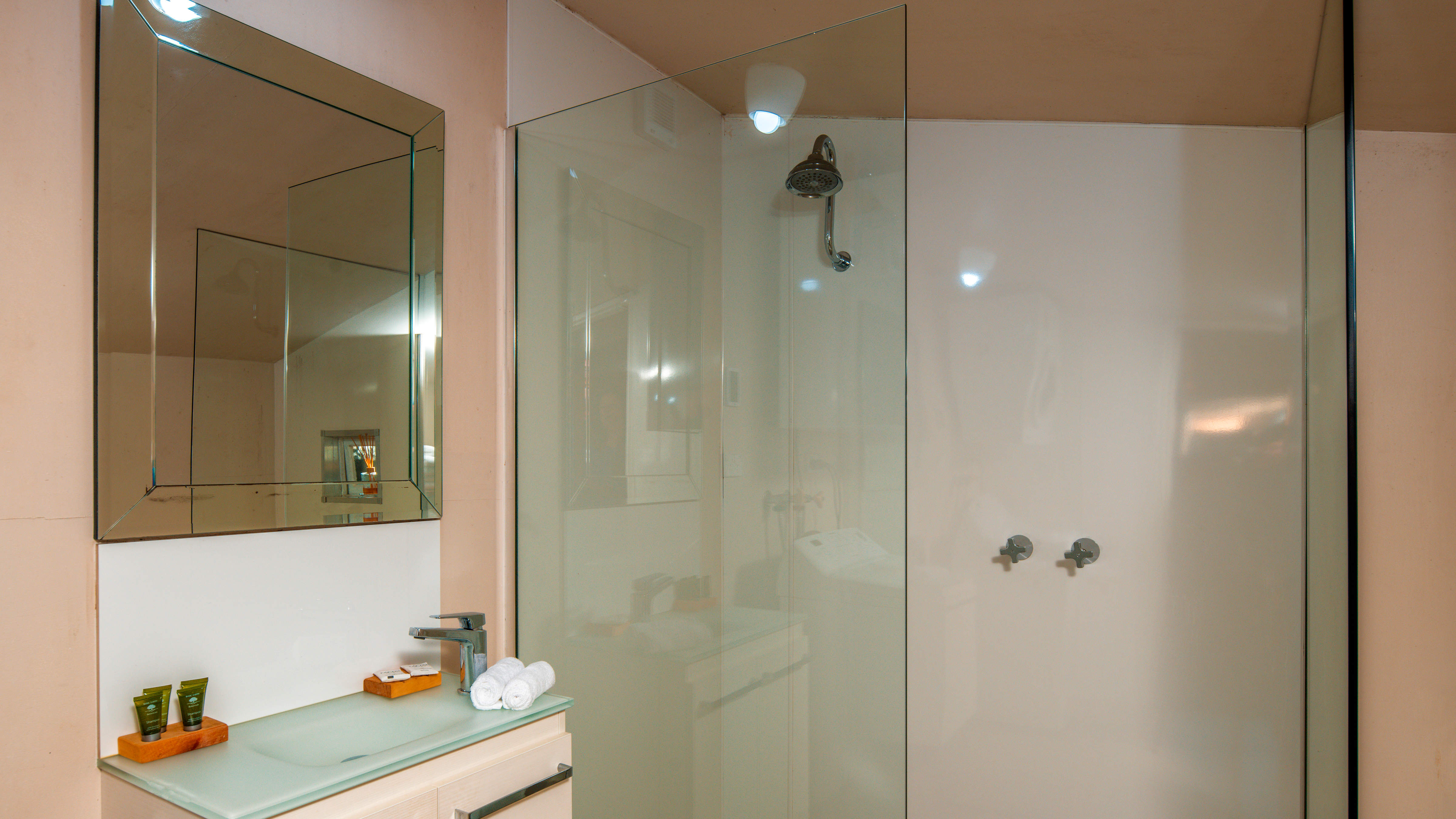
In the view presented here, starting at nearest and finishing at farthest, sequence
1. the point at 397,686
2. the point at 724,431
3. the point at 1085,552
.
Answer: the point at 397,686
the point at 724,431
the point at 1085,552

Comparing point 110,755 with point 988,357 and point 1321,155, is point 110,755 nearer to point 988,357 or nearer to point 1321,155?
point 988,357

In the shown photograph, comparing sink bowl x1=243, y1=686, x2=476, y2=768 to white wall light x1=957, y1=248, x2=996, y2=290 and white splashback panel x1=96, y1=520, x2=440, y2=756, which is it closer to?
white splashback panel x1=96, y1=520, x2=440, y2=756

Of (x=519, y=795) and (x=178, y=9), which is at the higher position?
(x=178, y=9)

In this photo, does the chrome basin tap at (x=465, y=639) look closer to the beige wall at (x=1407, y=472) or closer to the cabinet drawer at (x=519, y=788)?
the cabinet drawer at (x=519, y=788)

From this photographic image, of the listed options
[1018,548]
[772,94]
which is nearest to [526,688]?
[772,94]

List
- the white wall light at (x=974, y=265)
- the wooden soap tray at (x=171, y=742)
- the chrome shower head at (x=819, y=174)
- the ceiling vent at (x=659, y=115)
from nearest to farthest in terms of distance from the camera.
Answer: the wooden soap tray at (x=171, y=742) < the chrome shower head at (x=819, y=174) < the ceiling vent at (x=659, y=115) < the white wall light at (x=974, y=265)

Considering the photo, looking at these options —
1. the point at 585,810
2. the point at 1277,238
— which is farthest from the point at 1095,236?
the point at 585,810

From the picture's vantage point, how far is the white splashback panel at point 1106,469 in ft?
7.23

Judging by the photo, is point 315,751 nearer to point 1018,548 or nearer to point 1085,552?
point 1018,548

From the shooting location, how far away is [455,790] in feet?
3.88

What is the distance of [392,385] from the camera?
1.57m

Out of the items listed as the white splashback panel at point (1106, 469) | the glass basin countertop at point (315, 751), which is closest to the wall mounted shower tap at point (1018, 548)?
the white splashback panel at point (1106, 469)

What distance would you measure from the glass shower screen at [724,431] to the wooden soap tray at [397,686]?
37cm

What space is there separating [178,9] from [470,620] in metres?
1.13
